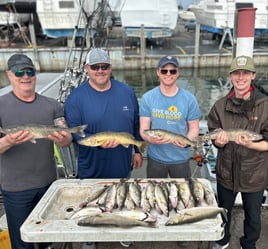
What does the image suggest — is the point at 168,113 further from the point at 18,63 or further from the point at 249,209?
the point at 18,63

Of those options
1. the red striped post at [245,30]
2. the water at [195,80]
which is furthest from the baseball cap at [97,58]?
the water at [195,80]

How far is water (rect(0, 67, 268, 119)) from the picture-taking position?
19500mm

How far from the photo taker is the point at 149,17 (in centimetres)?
2555

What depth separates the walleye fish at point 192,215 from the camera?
2.13 m

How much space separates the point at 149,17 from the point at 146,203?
25200mm

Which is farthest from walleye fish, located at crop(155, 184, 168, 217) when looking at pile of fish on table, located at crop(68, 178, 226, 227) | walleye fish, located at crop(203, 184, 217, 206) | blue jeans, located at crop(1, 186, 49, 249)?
blue jeans, located at crop(1, 186, 49, 249)

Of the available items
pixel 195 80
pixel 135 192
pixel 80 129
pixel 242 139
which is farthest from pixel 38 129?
pixel 195 80

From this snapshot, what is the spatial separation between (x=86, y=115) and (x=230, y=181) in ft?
5.53

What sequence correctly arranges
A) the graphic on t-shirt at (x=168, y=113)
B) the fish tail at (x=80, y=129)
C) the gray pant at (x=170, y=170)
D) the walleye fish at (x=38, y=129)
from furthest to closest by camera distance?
the gray pant at (x=170, y=170) < the graphic on t-shirt at (x=168, y=113) < the fish tail at (x=80, y=129) < the walleye fish at (x=38, y=129)

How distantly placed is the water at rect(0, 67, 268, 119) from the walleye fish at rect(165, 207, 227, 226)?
54.5ft

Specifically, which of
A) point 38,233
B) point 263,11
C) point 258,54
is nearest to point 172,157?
point 38,233

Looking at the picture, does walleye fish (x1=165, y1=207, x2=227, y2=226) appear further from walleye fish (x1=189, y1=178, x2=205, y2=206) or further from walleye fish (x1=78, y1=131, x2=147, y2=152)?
walleye fish (x1=78, y1=131, x2=147, y2=152)

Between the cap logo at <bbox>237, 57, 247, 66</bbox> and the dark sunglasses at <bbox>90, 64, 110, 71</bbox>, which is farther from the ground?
the cap logo at <bbox>237, 57, 247, 66</bbox>

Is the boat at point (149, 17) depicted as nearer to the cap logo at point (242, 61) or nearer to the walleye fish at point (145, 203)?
the cap logo at point (242, 61)
